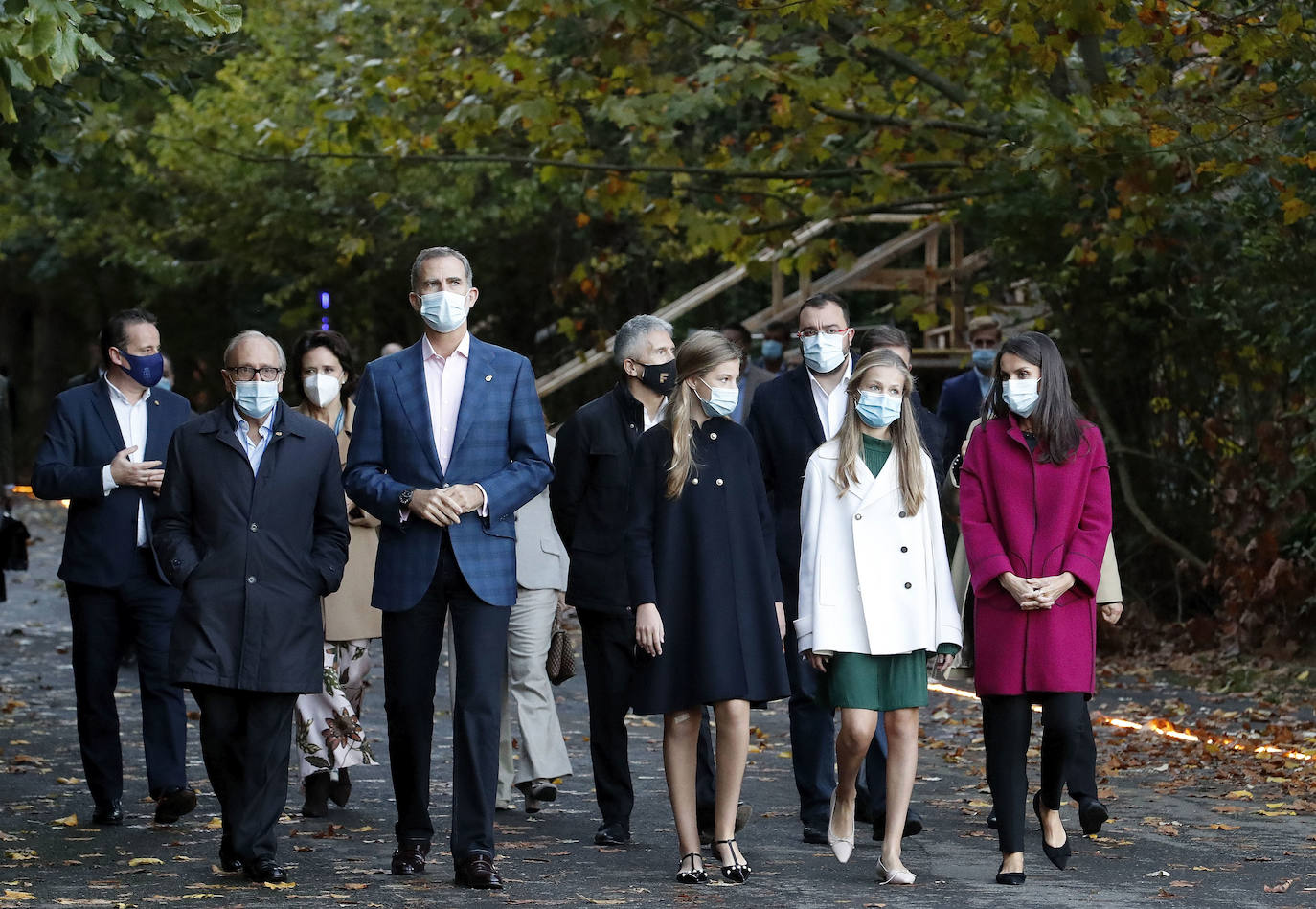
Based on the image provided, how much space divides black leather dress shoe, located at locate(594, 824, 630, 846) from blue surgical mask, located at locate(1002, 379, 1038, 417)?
2.23 metres

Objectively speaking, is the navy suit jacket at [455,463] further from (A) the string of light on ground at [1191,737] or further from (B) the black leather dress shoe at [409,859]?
(A) the string of light on ground at [1191,737]

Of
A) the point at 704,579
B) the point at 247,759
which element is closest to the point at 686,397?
the point at 704,579

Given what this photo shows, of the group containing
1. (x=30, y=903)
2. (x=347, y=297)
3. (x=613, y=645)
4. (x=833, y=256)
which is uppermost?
(x=347, y=297)

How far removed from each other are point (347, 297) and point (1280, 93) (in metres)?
23.0

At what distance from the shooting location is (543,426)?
7.57 metres

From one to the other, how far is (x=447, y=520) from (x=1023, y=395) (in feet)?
6.90

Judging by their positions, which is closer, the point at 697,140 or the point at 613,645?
the point at 613,645

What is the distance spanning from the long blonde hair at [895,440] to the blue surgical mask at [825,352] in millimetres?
863

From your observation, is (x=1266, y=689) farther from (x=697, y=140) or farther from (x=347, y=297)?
(x=347, y=297)

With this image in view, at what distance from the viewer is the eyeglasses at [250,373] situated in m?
7.59

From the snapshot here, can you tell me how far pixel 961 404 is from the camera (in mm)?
11656

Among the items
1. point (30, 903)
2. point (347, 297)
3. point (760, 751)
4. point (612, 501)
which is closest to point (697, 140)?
point (347, 297)

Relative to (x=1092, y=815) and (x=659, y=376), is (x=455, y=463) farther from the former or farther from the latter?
(x=1092, y=815)

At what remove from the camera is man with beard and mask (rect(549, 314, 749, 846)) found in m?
8.38
